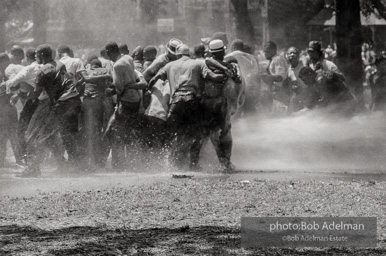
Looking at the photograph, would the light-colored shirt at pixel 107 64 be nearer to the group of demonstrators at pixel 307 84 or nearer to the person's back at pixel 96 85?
the person's back at pixel 96 85

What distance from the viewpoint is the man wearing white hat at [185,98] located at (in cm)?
1188

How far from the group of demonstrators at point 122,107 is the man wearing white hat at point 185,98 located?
0.05 feet

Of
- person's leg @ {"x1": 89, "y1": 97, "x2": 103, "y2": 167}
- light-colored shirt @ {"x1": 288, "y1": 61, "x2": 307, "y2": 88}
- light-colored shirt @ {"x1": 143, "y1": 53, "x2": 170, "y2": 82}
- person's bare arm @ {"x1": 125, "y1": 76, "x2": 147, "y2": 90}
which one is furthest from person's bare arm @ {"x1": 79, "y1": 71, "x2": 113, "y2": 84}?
light-colored shirt @ {"x1": 288, "y1": 61, "x2": 307, "y2": 88}

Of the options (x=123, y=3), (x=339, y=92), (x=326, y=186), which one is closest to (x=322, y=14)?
(x=123, y=3)

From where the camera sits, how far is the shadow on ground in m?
6.48

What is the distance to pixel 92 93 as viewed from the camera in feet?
42.0

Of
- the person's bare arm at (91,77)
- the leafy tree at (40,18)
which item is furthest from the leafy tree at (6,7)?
the person's bare arm at (91,77)

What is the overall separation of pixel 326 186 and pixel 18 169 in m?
5.56

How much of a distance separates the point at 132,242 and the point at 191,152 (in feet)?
17.7

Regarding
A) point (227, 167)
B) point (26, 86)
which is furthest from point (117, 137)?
point (227, 167)

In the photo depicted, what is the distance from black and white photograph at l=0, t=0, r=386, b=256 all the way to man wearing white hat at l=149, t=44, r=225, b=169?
17mm

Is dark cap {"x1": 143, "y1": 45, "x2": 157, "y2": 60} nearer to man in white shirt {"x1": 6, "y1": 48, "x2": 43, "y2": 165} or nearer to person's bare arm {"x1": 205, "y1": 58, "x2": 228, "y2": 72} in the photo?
man in white shirt {"x1": 6, "y1": 48, "x2": 43, "y2": 165}

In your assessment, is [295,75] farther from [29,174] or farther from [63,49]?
[29,174]

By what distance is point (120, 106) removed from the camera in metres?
12.5
